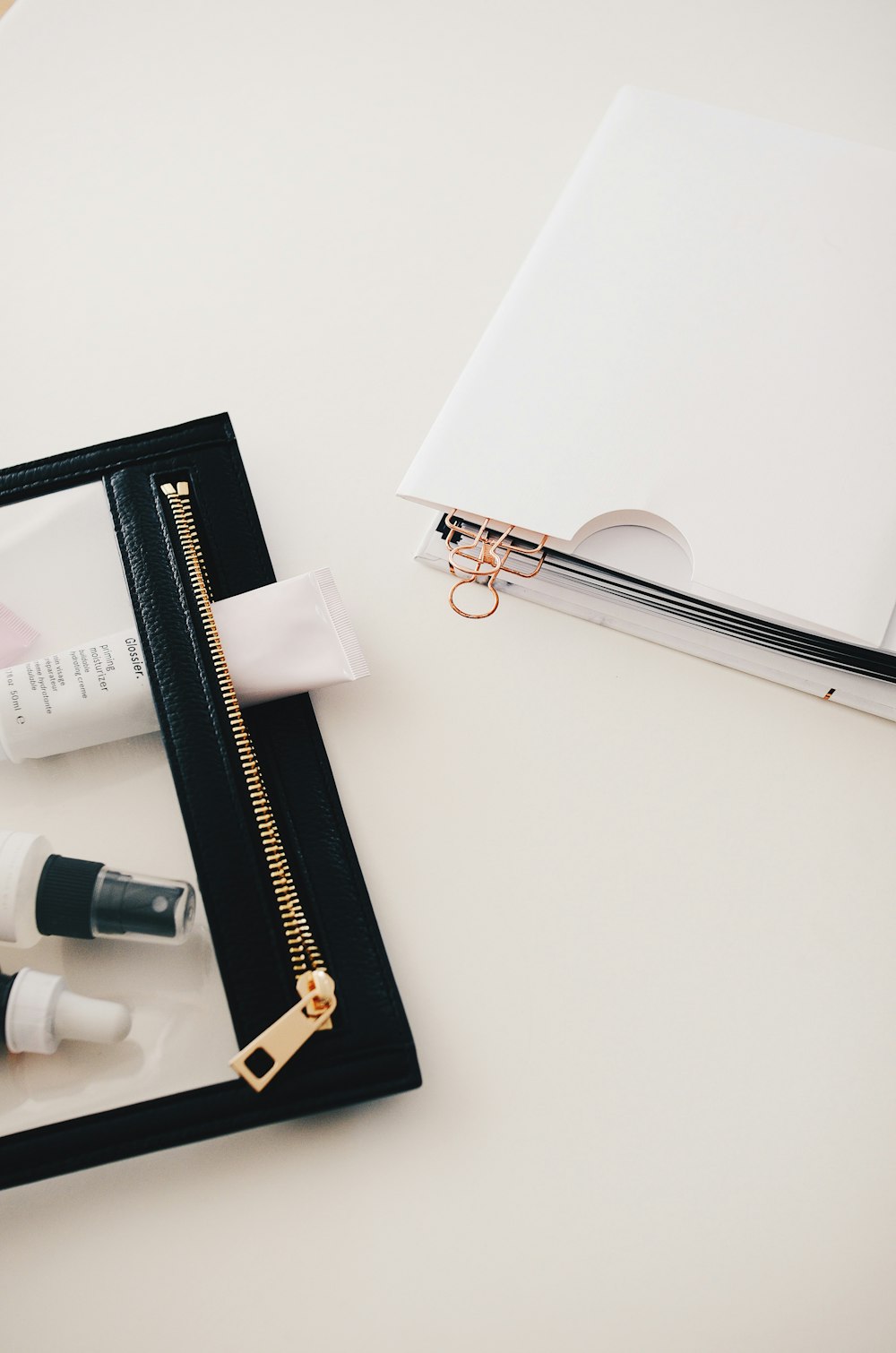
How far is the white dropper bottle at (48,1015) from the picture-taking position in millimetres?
428

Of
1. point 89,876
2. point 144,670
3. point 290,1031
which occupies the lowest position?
point 290,1031

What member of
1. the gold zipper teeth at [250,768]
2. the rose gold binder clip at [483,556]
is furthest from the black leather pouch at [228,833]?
the rose gold binder clip at [483,556]

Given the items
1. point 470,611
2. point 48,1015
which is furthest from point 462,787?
point 48,1015

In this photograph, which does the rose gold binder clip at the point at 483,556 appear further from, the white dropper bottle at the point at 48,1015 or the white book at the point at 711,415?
the white dropper bottle at the point at 48,1015

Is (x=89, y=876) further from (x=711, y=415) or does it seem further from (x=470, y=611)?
(x=711, y=415)

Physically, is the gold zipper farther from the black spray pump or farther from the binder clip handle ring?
the binder clip handle ring

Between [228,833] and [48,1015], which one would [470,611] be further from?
[48,1015]

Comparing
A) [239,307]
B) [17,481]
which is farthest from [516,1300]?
[239,307]

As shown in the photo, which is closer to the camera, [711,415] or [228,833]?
[228,833]

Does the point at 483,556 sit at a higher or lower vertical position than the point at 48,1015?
higher

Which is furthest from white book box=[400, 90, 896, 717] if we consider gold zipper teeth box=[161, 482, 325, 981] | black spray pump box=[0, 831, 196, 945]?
black spray pump box=[0, 831, 196, 945]

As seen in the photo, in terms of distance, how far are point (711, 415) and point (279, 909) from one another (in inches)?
15.1

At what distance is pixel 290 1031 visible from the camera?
423 millimetres

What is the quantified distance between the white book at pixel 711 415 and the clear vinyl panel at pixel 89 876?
0.68 ft
